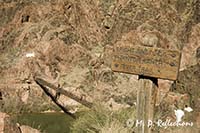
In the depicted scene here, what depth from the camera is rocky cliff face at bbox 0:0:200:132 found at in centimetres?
1591

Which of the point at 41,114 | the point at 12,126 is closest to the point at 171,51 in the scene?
the point at 12,126

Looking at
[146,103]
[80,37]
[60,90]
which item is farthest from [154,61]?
[80,37]

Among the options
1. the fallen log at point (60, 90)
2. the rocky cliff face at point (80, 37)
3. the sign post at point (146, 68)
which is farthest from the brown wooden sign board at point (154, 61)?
the rocky cliff face at point (80, 37)

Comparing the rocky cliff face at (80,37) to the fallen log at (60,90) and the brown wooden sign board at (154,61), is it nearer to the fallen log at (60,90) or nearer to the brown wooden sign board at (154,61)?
the fallen log at (60,90)

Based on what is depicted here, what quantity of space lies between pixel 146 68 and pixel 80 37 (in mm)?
12835

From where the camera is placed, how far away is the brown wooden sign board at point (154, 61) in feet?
16.4

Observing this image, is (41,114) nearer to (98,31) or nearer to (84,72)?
(84,72)

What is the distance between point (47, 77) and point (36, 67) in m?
0.52

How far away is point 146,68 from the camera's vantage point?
5.03 m

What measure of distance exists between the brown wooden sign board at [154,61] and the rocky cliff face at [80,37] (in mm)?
9930

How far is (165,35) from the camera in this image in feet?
55.1

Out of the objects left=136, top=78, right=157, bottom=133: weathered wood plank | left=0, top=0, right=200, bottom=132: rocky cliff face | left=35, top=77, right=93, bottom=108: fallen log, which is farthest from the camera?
left=0, top=0, right=200, bottom=132: rocky cliff face

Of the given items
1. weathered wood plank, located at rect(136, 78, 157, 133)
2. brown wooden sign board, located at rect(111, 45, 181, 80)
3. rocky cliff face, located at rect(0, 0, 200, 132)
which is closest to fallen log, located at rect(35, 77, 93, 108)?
rocky cliff face, located at rect(0, 0, 200, 132)

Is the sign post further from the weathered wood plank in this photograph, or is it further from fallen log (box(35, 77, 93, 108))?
fallen log (box(35, 77, 93, 108))
